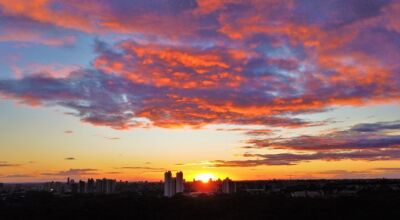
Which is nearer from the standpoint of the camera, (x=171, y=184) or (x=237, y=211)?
(x=237, y=211)

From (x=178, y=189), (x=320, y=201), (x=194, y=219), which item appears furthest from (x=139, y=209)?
(x=178, y=189)

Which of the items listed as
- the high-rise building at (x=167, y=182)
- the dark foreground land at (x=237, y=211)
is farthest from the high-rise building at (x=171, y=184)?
the dark foreground land at (x=237, y=211)

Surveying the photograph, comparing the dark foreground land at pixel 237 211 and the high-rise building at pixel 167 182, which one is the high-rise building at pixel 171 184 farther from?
the dark foreground land at pixel 237 211

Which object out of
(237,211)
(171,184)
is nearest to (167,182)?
(171,184)

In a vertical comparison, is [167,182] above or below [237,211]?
above

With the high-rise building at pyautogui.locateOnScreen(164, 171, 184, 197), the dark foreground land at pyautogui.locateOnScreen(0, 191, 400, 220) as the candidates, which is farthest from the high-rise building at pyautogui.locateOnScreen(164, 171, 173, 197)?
the dark foreground land at pyautogui.locateOnScreen(0, 191, 400, 220)

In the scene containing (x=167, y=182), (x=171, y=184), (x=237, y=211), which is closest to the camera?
(x=237, y=211)

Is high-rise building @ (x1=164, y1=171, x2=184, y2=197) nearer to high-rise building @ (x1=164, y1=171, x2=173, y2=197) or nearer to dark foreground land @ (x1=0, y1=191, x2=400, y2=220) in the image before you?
high-rise building @ (x1=164, y1=171, x2=173, y2=197)

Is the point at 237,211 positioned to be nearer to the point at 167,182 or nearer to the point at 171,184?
the point at 167,182

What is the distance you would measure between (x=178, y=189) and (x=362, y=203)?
114137mm

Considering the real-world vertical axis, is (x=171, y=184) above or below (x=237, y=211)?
above

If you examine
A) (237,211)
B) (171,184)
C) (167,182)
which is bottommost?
(237,211)

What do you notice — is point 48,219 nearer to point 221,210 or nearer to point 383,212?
point 221,210

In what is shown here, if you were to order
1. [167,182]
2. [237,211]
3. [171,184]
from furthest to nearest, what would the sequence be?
[171,184]
[167,182]
[237,211]
